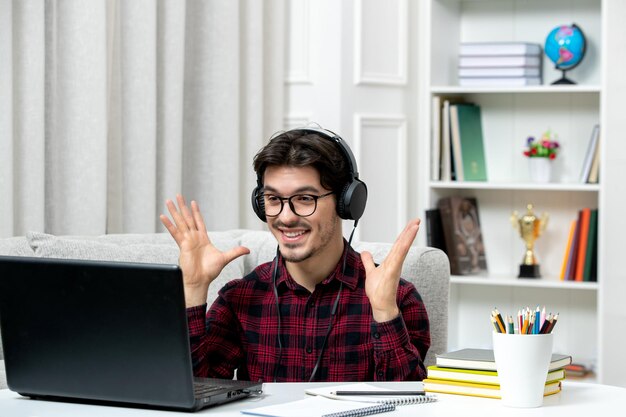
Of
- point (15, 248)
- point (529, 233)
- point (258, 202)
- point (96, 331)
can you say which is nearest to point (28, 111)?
point (15, 248)

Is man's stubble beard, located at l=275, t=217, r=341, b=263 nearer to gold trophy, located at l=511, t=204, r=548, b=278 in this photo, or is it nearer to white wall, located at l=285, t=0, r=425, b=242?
white wall, located at l=285, t=0, r=425, b=242

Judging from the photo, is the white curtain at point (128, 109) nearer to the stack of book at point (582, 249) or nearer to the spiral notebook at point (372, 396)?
the stack of book at point (582, 249)

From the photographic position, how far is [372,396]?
55.8 inches

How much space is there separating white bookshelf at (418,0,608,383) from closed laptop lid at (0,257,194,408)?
2575 millimetres

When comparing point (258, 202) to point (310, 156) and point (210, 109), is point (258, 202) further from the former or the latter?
point (210, 109)

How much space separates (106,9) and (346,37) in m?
1.04

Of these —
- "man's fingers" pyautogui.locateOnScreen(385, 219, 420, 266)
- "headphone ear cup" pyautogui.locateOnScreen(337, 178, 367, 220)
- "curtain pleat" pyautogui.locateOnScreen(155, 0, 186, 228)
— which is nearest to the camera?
"man's fingers" pyautogui.locateOnScreen(385, 219, 420, 266)

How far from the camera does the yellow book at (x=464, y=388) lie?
56.2 inches

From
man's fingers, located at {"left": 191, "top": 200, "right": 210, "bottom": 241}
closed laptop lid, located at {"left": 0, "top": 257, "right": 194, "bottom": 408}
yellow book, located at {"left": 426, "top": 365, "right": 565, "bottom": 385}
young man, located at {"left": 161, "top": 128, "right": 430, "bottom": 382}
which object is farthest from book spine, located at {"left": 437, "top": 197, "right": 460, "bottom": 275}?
closed laptop lid, located at {"left": 0, "top": 257, "right": 194, "bottom": 408}

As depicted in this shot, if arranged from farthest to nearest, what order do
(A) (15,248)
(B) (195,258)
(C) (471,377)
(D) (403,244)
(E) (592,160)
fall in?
(E) (592,160) → (A) (15,248) → (B) (195,258) → (D) (403,244) → (C) (471,377)

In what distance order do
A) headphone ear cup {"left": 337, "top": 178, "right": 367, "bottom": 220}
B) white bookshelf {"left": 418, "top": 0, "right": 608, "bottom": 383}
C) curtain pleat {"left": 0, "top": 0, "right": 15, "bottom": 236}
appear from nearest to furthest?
headphone ear cup {"left": 337, "top": 178, "right": 367, "bottom": 220}, curtain pleat {"left": 0, "top": 0, "right": 15, "bottom": 236}, white bookshelf {"left": 418, "top": 0, "right": 608, "bottom": 383}

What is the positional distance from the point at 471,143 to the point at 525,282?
0.59 m

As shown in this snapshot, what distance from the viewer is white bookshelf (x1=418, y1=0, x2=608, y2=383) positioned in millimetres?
3842

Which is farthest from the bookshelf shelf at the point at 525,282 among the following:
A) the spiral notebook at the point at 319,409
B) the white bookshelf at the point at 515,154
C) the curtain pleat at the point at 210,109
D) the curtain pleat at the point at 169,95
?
the spiral notebook at the point at 319,409
